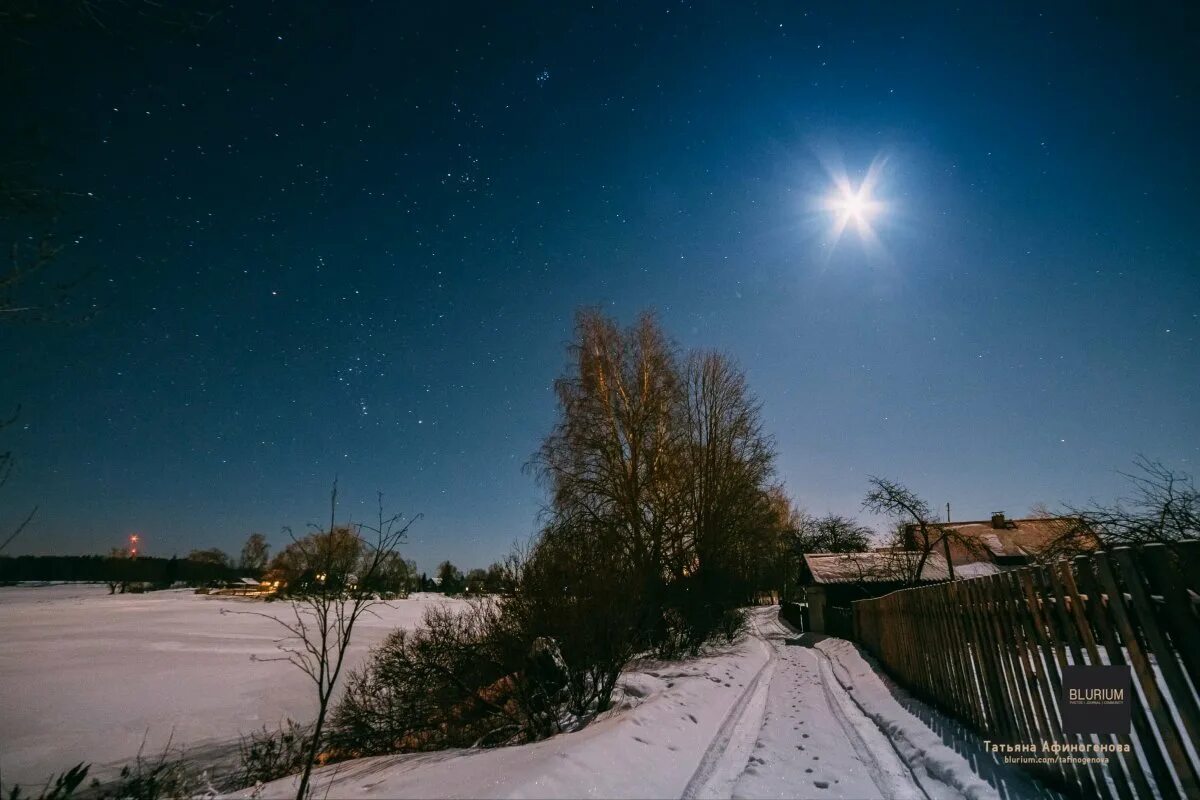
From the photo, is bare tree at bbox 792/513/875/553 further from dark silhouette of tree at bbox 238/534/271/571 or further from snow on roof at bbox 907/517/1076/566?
dark silhouette of tree at bbox 238/534/271/571

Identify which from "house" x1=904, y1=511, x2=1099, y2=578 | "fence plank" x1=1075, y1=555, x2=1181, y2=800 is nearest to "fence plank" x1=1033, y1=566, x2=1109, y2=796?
"fence plank" x1=1075, y1=555, x2=1181, y2=800

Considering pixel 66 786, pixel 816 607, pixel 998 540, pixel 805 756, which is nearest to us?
pixel 66 786

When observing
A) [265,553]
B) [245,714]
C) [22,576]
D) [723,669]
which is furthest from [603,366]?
[22,576]

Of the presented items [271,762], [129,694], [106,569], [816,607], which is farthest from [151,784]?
[106,569]

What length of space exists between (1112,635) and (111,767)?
45.7 feet

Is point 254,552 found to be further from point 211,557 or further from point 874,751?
point 874,751

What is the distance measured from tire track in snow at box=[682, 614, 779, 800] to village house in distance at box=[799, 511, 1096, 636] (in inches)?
584

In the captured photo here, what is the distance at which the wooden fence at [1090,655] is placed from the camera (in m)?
2.46

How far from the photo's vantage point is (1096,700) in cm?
296

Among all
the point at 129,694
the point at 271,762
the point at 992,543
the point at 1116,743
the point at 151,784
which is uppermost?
the point at 992,543

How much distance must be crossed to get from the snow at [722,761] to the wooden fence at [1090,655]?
0.39m

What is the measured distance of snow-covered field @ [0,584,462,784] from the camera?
30.2 feet

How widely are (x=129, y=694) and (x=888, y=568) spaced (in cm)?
2867

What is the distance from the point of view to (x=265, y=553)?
110688mm
